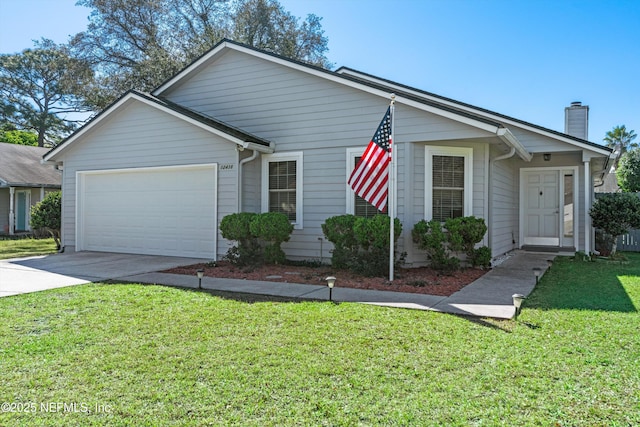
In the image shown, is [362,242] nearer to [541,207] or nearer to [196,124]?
[196,124]

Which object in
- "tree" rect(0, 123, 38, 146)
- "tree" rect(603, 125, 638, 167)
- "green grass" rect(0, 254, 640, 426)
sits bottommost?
"green grass" rect(0, 254, 640, 426)

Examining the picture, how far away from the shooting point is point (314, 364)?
3639 millimetres

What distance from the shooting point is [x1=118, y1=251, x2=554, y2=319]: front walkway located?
18.5 feet

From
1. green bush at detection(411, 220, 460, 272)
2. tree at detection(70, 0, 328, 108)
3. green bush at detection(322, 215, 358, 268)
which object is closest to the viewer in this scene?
green bush at detection(411, 220, 460, 272)

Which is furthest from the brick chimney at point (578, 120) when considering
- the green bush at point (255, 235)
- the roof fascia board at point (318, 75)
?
the green bush at point (255, 235)

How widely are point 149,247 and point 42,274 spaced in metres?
3.16

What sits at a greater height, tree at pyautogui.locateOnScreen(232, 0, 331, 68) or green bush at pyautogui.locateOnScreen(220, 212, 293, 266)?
tree at pyautogui.locateOnScreen(232, 0, 331, 68)

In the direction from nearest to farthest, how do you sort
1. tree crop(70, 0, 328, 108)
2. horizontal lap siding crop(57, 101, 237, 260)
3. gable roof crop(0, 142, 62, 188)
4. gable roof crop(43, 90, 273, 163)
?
gable roof crop(43, 90, 273, 163) → horizontal lap siding crop(57, 101, 237, 260) → gable roof crop(0, 142, 62, 188) → tree crop(70, 0, 328, 108)

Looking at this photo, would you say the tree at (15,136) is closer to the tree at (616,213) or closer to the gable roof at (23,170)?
the gable roof at (23,170)

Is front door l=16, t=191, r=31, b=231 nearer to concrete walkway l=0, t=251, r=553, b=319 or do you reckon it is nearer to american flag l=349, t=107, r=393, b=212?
concrete walkway l=0, t=251, r=553, b=319

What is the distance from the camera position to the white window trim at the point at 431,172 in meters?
8.99

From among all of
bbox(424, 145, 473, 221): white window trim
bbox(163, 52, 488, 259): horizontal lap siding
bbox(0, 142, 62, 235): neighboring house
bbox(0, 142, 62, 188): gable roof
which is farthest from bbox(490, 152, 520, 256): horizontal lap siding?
bbox(0, 142, 62, 235): neighboring house

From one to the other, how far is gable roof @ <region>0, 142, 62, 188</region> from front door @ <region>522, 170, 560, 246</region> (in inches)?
760

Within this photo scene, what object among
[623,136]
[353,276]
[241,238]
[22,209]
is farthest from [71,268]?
[623,136]
